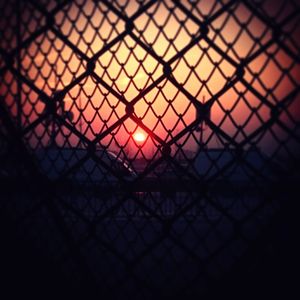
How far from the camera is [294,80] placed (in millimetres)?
984

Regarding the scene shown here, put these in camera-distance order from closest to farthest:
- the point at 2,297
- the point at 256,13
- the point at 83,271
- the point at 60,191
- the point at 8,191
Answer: the point at 256,13 < the point at 83,271 < the point at 2,297 < the point at 8,191 < the point at 60,191

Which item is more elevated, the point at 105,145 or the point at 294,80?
the point at 105,145

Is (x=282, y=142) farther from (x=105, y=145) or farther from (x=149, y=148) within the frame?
(x=105, y=145)

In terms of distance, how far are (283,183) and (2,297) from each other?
4.25ft

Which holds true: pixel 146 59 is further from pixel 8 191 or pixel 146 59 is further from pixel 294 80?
pixel 8 191

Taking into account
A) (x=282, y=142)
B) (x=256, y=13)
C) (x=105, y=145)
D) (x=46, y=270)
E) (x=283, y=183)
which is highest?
(x=105, y=145)

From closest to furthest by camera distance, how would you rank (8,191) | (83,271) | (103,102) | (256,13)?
1. (256,13)
2. (83,271)
3. (103,102)
4. (8,191)

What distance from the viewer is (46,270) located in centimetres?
136

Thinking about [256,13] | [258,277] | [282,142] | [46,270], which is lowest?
[258,277]

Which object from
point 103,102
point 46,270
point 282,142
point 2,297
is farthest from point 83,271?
point 282,142

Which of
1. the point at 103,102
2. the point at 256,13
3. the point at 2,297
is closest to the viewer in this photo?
the point at 256,13

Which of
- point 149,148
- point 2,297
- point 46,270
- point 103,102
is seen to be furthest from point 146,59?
point 2,297

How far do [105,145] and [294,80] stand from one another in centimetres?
101

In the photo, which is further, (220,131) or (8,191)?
(8,191)
